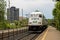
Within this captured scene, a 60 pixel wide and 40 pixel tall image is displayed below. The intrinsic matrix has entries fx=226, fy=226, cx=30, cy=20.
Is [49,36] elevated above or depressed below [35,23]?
below

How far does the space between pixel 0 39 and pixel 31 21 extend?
19.8 m

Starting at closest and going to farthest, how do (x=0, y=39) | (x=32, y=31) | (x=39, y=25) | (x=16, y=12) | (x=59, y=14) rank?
(x=0, y=39) → (x=39, y=25) → (x=32, y=31) → (x=59, y=14) → (x=16, y=12)

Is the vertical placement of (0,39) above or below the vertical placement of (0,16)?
below

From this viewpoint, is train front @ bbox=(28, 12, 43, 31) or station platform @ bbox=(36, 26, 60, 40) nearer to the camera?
station platform @ bbox=(36, 26, 60, 40)

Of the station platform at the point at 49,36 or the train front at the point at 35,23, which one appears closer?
the station platform at the point at 49,36

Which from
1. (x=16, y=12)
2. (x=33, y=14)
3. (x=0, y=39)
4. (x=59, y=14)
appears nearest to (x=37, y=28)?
(x=33, y=14)

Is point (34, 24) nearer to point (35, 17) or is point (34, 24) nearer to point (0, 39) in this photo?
point (35, 17)

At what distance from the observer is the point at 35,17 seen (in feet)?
157

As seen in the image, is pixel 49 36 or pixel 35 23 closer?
pixel 49 36

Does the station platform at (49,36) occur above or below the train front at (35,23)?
below

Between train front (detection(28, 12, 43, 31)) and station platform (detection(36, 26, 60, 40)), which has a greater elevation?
train front (detection(28, 12, 43, 31))

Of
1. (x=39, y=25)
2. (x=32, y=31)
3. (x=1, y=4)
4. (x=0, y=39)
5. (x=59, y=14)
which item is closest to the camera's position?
(x=0, y=39)

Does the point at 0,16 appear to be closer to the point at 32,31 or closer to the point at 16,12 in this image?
the point at 32,31

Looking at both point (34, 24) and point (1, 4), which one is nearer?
point (1, 4)
